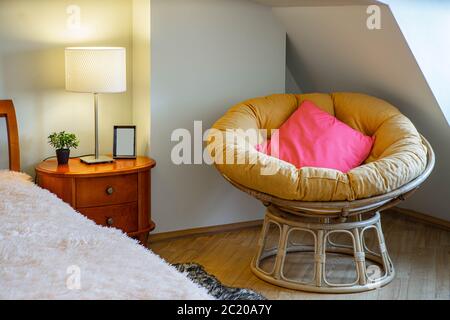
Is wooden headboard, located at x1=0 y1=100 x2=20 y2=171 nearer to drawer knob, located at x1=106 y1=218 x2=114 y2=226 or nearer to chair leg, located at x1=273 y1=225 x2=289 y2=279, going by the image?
Result: drawer knob, located at x1=106 y1=218 x2=114 y2=226

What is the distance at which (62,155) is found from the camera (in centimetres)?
364

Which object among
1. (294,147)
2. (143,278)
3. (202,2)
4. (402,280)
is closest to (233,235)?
(294,147)

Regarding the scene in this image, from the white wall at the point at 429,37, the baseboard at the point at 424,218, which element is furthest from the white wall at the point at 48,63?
the baseboard at the point at 424,218

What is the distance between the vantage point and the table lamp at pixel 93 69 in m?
3.52

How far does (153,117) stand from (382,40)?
131 cm

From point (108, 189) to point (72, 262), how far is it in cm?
149

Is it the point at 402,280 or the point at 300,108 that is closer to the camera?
the point at 402,280

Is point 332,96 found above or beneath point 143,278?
above

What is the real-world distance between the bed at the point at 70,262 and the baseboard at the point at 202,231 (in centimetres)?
117

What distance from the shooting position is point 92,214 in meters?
3.58

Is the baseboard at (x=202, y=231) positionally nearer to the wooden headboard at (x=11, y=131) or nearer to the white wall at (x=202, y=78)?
the white wall at (x=202, y=78)

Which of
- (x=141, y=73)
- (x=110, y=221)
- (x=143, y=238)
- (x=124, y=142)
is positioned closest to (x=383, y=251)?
(x=143, y=238)

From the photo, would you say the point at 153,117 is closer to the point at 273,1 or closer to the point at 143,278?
the point at 273,1

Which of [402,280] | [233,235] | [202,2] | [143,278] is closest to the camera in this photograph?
[143,278]
